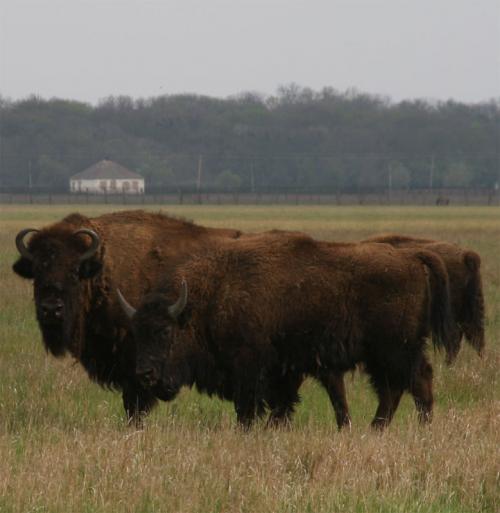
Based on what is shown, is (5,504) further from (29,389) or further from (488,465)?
(29,389)

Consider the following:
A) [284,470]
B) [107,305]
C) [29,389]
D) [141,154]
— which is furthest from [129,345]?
[141,154]

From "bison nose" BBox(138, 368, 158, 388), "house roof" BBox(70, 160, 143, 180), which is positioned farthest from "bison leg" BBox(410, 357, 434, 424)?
"house roof" BBox(70, 160, 143, 180)

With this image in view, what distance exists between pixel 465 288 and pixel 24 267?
4.77 metres

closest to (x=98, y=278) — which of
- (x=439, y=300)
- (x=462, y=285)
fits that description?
(x=439, y=300)

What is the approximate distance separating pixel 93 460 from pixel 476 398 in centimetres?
472

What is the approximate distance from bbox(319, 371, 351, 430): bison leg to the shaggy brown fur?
103 inches

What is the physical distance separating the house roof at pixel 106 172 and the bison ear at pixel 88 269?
130859 mm

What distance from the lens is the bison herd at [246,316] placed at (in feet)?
33.4

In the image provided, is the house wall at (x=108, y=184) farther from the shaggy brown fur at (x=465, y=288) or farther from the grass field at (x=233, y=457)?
the grass field at (x=233, y=457)

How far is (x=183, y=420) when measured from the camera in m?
10.4

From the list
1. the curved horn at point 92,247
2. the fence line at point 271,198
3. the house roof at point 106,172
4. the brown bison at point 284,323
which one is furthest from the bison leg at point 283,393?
the house roof at point 106,172

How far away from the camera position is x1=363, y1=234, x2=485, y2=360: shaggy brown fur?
1321 cm

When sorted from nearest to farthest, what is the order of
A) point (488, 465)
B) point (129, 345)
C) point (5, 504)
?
point (5, 504)
point (488, 465)
point (129, 345)

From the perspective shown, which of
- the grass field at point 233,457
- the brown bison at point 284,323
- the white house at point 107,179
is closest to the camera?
the grass field at point 233,457
